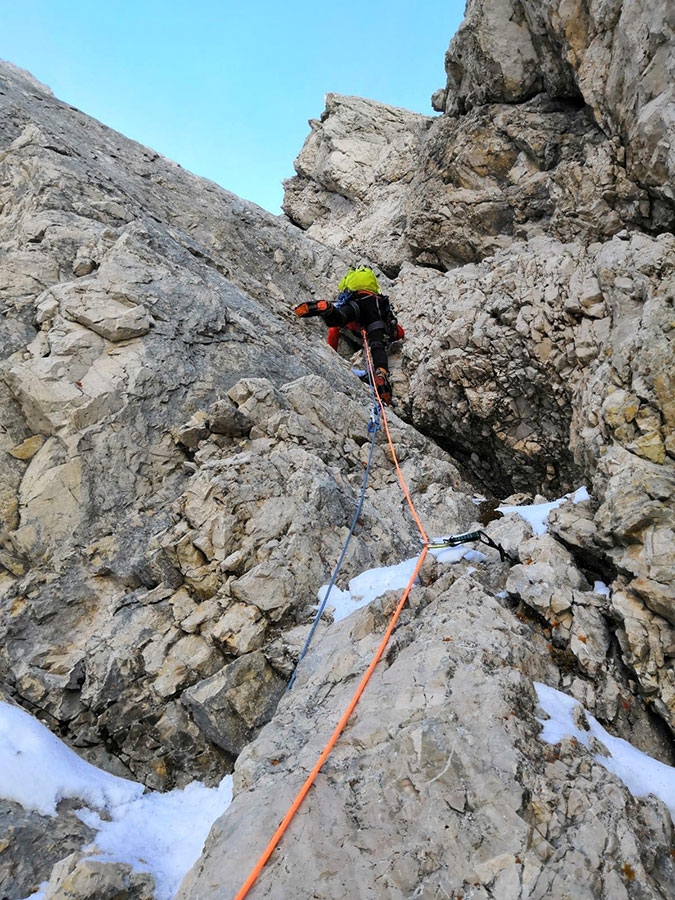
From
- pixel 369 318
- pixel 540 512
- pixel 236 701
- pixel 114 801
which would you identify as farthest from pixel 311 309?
pixel 114 801

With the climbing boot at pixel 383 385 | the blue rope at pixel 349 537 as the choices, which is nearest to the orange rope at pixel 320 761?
the blue rope at pixel 349 537

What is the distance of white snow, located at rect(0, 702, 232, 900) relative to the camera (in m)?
4.60

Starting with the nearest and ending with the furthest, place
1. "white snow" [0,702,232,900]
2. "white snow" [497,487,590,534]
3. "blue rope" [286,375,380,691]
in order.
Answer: "white snow" [0,702,232,900] < "blue rope" [286,375,380,691] < "white snow" [497,487,590,534]

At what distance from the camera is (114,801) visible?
17.6 feet

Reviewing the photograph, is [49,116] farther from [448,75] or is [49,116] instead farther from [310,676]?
[310,676]

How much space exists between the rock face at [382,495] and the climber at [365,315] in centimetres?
86

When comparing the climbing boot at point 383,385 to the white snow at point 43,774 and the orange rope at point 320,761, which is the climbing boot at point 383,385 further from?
the white snow at point 43,774

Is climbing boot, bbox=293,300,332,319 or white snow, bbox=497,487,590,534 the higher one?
climbing boot, bbox=293,300,332,319

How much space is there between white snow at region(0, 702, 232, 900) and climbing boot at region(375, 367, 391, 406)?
33.4 ft

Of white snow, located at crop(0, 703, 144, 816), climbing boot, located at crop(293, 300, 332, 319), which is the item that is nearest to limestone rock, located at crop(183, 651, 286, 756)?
white snow, located at crop(0, 703, 144, 816)

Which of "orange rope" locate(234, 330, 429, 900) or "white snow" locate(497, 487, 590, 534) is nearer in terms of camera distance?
"orange rope" locate(234, 330, 429, 900)

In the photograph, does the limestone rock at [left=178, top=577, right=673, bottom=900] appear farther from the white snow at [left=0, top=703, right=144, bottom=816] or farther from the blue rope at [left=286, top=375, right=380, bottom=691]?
the white snow at [left=0, top=703, right=144, bottom=816]

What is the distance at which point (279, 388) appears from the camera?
1066cm

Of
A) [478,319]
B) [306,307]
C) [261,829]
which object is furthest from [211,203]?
[261,829]
